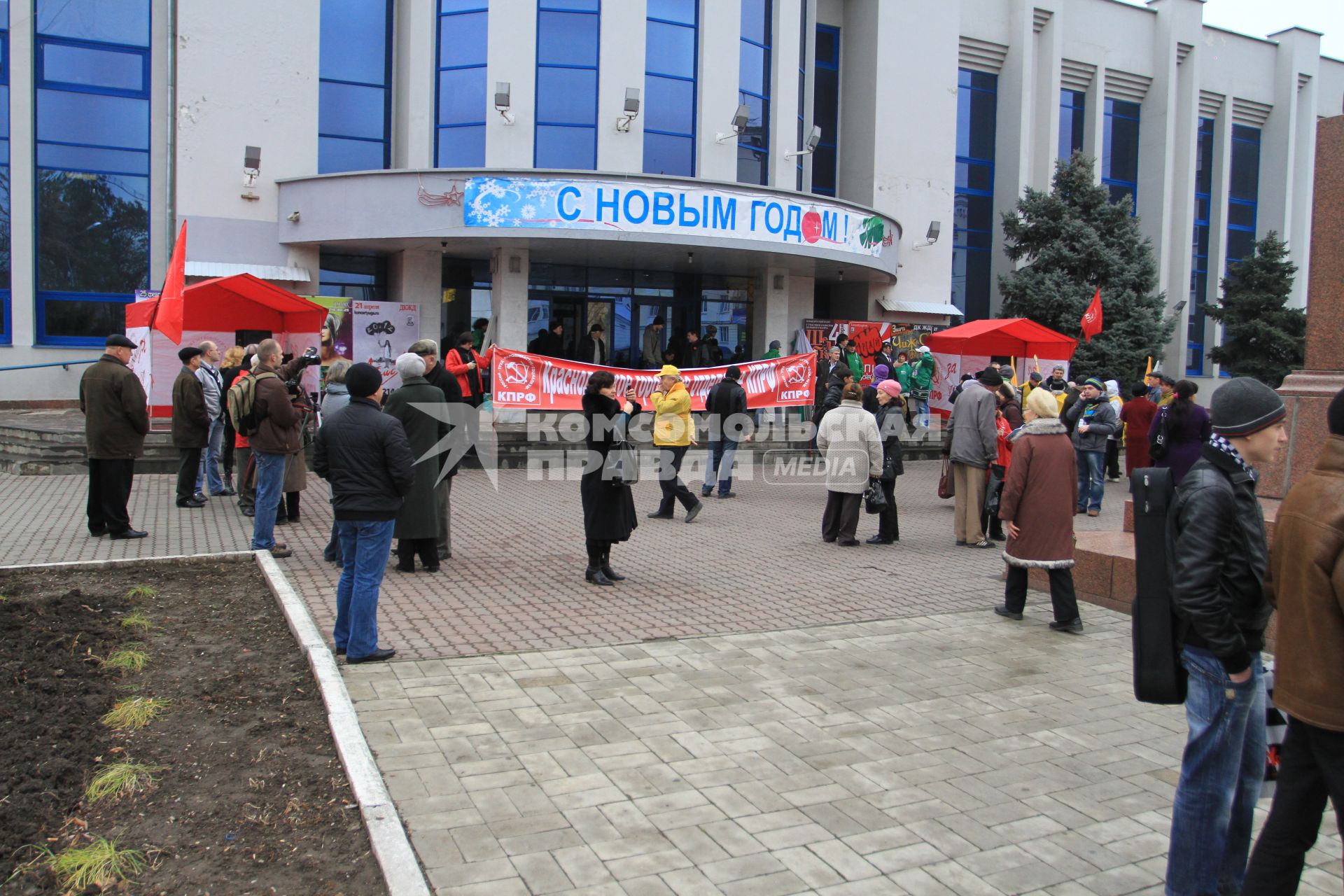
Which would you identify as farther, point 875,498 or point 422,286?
point 422,286

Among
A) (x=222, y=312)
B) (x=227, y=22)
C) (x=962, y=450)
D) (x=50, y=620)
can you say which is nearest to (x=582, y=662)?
(x=50, y=620)

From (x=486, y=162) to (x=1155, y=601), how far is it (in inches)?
720

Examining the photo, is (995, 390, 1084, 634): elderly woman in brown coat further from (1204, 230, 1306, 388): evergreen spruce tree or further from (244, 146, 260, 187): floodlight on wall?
(1204, 230, 1306, 388): evergreen spruce tree

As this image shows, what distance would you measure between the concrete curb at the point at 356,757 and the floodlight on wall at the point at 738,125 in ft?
49.3

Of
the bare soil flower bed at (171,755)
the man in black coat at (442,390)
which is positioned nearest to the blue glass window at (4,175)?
the man in black coat at (442,390)

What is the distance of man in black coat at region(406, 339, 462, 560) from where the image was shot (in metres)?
8.91

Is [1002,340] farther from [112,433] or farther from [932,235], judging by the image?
[112,433]

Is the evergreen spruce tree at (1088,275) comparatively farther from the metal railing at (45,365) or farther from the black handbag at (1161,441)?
the metal railing at (45,365)

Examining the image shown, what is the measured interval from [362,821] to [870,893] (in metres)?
2.03

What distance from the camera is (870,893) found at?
353cm

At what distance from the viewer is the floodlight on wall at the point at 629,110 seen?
1964 centimetres

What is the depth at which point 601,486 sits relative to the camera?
8.19 meters

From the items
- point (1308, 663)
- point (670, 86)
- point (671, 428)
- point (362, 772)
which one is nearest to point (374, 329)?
point (670, 86)

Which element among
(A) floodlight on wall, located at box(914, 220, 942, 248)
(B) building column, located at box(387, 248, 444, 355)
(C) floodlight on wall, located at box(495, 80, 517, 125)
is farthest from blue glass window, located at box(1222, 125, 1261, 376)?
(B) building column, located at box(387, 248, 444, 355)
